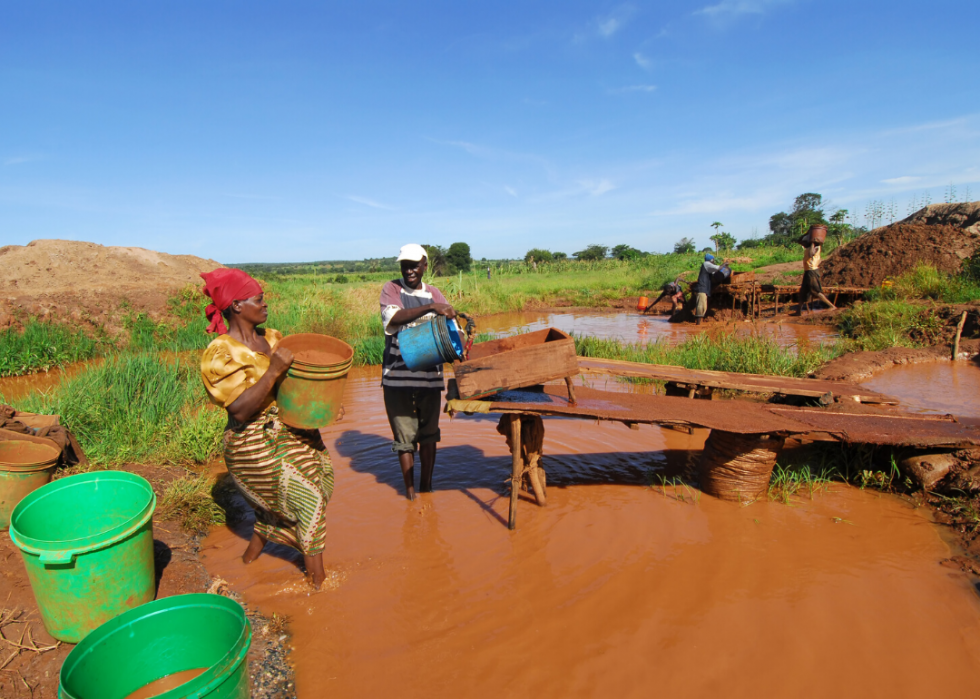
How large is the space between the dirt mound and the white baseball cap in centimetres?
1266

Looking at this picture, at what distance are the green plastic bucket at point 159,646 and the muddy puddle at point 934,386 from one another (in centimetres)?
564

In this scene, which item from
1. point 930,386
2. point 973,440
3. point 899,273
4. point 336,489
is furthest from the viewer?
point 899,273

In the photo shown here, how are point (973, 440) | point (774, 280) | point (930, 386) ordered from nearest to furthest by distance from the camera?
point (973, 440) < point (930, 386) < point (774, 280)

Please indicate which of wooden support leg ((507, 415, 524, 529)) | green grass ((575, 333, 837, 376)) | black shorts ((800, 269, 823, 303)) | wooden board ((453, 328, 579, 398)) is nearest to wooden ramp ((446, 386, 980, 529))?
wooden support leg ((507, 415, 524, 529))

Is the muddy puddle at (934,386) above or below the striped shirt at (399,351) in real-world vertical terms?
below

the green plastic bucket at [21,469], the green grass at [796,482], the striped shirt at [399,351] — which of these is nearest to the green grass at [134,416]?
the green plastic bucket at [21,469]

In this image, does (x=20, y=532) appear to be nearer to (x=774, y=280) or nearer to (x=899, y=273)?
(x=899, y=273)

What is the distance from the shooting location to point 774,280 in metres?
14.5

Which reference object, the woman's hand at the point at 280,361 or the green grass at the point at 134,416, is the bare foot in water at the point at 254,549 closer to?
the woman's hand at the point at 280,361

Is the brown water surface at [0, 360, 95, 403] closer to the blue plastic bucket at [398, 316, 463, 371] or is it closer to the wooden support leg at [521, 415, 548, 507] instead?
the blue plastic bucket at [398, 316, 463, 371]

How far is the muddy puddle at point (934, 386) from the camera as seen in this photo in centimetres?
499

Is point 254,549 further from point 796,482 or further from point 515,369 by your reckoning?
point 796,482

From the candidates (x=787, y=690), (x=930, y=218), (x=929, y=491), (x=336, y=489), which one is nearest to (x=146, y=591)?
(x=336, y=489)

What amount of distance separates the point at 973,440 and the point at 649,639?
8.72ft
